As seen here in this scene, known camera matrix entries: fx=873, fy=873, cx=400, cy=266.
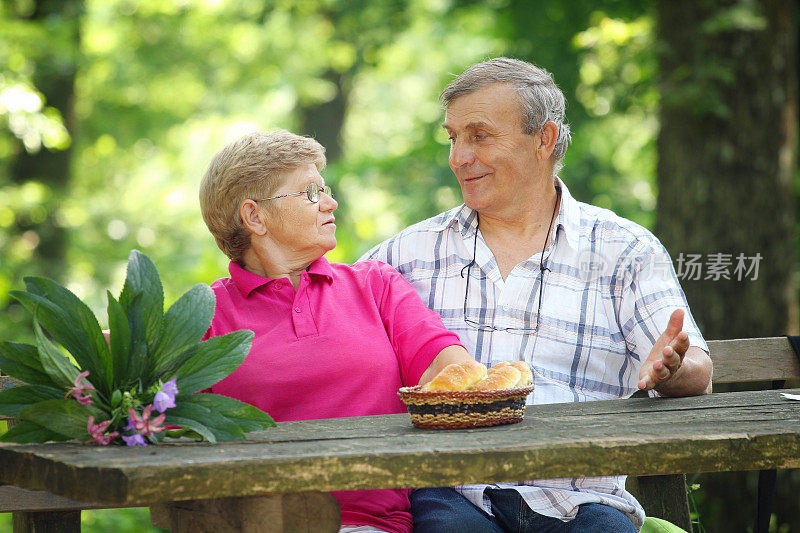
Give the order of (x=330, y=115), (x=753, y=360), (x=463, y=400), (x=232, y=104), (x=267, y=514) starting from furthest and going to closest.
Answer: (x=330, y=115), (x=232, y=104), (x=753, y=360), (x=463, y=400), (x=267, y=514)

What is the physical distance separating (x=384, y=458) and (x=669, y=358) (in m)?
1.06

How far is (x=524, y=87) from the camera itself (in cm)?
320

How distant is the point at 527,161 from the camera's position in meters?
3.21

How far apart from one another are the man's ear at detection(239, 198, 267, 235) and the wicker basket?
929 millimetres

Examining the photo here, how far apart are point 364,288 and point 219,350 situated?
852 mm

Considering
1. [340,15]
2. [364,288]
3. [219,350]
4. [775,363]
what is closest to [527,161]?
[364,288]

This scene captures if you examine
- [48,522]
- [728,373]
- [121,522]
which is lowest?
[121,522]

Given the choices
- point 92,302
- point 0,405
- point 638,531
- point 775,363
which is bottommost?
point 92,302

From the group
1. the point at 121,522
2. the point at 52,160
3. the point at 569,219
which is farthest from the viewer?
the point at 52,160

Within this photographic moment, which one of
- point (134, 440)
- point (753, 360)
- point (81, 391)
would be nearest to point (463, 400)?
point (134, 440)

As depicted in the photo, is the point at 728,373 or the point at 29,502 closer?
the point at 29,502

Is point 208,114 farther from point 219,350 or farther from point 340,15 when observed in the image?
point 219,350

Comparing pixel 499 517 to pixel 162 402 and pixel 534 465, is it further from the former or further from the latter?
pixel 162 402

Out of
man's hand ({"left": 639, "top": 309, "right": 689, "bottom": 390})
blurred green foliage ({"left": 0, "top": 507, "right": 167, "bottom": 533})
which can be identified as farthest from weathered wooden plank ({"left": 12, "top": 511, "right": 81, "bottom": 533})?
blurred green foliage ({"left": 0, "top": 507, "right": 167, "bottom": 533})
